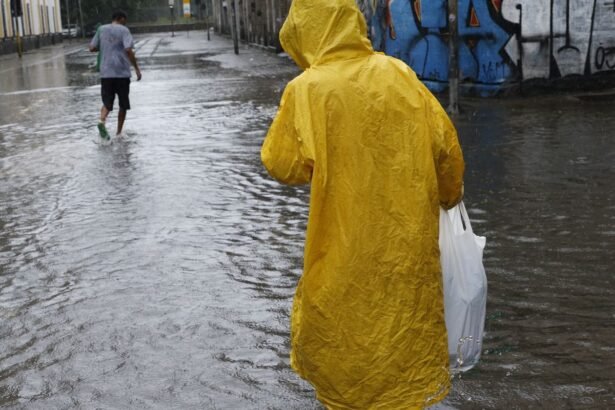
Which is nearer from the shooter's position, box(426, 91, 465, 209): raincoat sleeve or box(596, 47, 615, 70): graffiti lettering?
box(426, 91, 465, 209): raincoat sleeve

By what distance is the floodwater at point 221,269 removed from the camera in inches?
160

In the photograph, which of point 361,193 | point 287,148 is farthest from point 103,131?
point 361,193

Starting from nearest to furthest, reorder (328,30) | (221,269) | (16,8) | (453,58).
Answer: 1. (328,30)
2. (221,269)
3. (453,58)
4. (16,8)

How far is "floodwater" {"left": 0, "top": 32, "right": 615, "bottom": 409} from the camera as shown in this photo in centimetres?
406

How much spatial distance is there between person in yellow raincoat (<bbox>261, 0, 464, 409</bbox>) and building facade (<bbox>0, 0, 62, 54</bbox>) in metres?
43.8

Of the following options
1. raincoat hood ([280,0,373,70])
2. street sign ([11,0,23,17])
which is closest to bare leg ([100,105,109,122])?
raincoat hood ([280,0,373,70])

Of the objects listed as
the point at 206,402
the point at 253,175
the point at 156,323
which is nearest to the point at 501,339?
the point at 206,402

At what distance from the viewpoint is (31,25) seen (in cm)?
5488

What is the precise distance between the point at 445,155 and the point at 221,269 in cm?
302

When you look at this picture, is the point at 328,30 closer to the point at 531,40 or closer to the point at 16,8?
the point at 531,40

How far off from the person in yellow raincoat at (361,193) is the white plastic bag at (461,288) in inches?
7.8

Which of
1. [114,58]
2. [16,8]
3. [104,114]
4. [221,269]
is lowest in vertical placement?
[221,269]

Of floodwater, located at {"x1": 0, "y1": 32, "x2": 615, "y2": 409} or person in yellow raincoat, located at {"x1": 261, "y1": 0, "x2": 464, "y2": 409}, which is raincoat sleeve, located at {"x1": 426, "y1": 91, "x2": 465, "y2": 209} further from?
floodwater, located at {"x1": 0, "y1": 32, "x2": 615, "y2": 409}

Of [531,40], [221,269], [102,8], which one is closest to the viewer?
[221,269]
